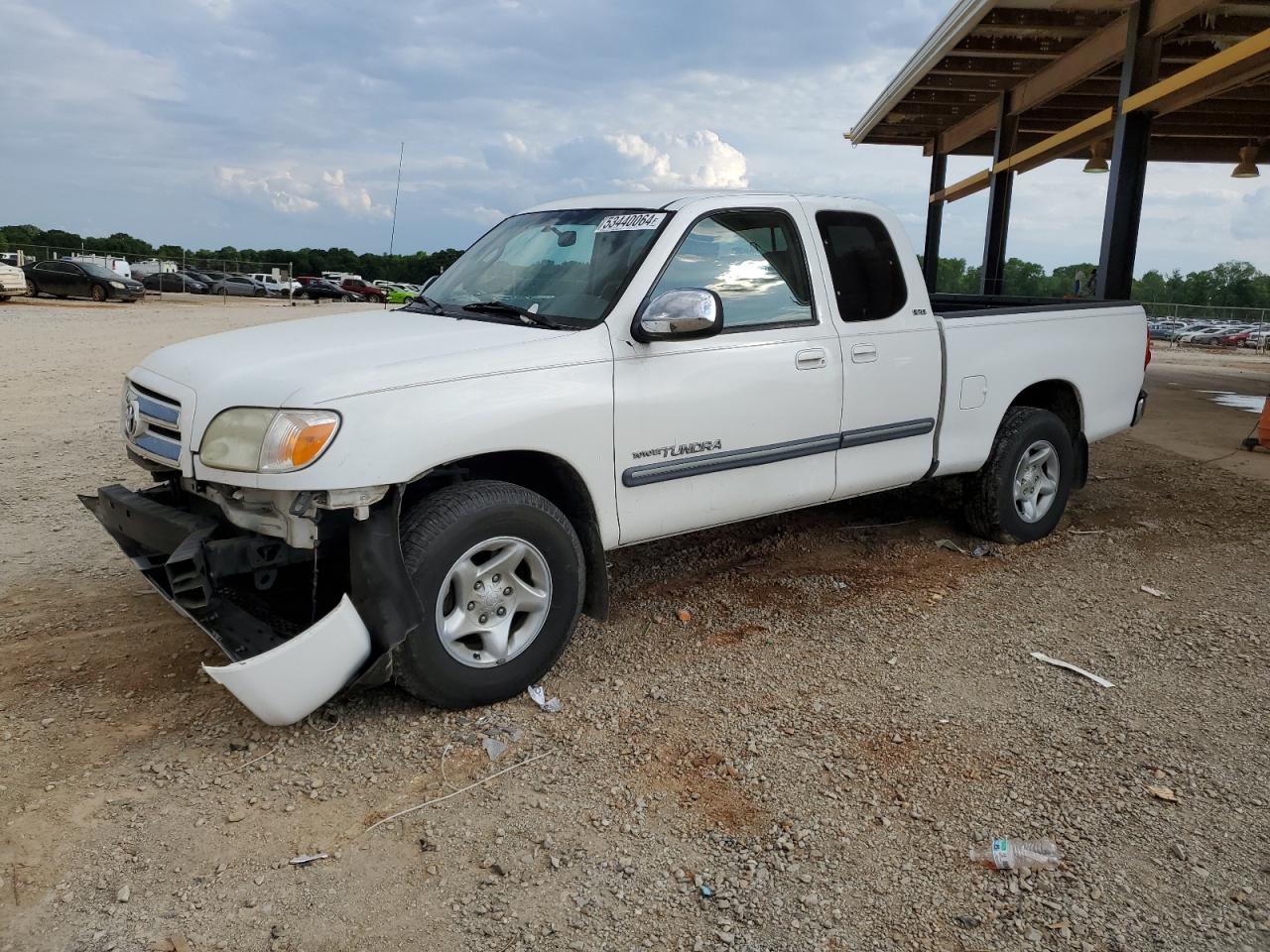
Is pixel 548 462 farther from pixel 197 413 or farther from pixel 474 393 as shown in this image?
pixel 197 413

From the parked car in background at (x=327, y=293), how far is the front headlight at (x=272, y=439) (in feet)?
166

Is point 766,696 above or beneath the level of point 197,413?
beneath

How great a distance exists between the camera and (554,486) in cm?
403

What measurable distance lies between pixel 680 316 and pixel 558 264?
87 centimetres

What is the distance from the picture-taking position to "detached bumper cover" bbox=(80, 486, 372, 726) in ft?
10.2

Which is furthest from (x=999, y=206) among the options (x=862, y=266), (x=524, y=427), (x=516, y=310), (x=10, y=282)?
(x=10, y=282)

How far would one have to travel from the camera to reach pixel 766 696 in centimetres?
389

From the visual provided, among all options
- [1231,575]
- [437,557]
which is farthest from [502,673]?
[1231,575]

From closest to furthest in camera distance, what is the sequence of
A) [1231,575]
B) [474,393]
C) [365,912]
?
[365,912], [474,393], [1231,575]

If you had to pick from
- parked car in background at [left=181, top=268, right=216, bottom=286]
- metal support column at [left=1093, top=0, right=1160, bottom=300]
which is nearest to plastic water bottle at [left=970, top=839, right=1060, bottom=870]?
metal support column at [left=1093, top=0, right=1160, bottom=300]

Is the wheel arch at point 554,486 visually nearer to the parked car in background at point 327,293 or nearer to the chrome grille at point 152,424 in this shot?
the chrome grille at point 152,424

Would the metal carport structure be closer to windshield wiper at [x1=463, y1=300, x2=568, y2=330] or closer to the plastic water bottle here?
windshield wiper at [x1=463, y1=300, x2=568, y2=330]

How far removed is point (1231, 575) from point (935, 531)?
1.64 metres

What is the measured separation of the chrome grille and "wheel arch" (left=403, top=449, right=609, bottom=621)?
0.87 metres
